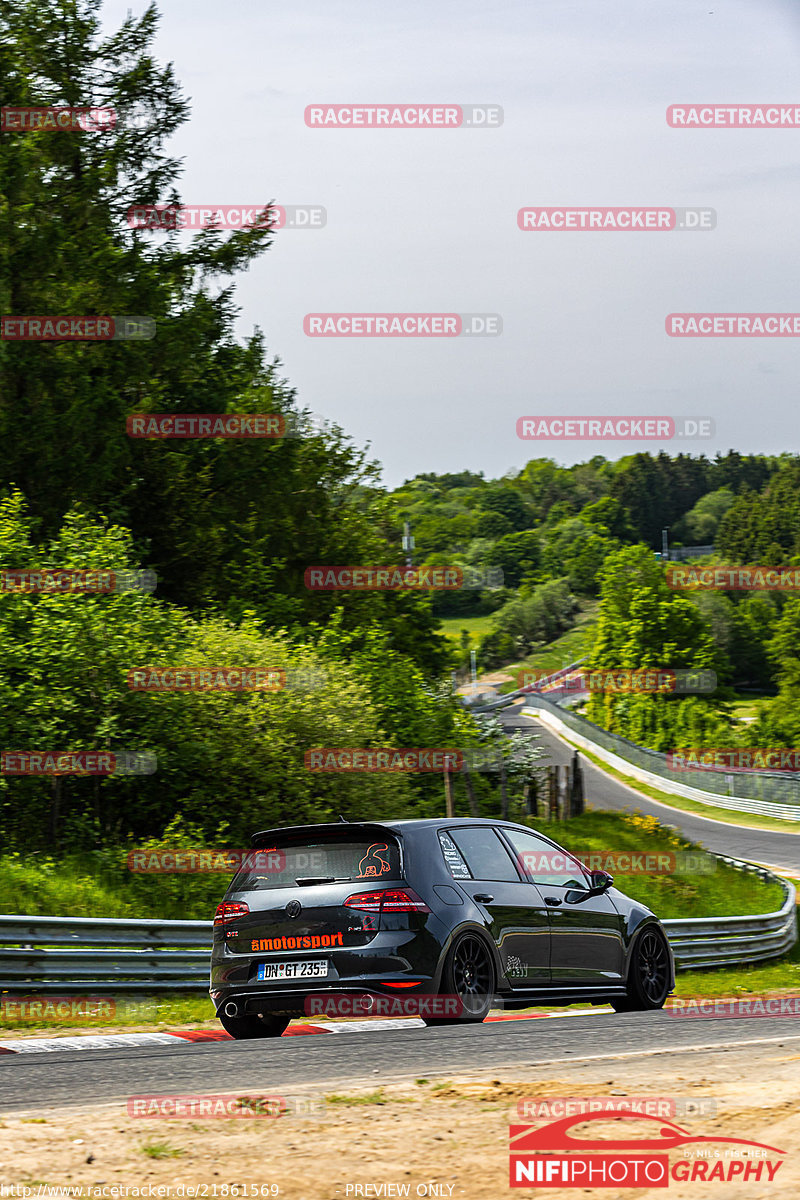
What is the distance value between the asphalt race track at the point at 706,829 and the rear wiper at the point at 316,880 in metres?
26.0

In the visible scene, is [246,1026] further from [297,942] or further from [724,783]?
[724,783]

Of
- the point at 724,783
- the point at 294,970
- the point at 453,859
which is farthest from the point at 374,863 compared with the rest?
the point at 724,783

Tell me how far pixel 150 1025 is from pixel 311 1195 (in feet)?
22.5

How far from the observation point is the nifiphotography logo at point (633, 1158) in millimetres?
4750

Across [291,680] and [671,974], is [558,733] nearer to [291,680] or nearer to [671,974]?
[291,680]

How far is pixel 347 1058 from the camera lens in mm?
7711

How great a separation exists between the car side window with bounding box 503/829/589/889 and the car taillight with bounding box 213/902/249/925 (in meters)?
2.09

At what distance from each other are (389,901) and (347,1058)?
1.24 m

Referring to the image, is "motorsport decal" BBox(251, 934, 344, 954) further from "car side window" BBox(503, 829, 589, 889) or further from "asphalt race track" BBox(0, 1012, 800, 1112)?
"car side window" BBox(503, 829, 589, 889)

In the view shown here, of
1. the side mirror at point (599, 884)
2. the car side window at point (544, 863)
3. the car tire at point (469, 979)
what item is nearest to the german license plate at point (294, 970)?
the car tire at point (469, 979)

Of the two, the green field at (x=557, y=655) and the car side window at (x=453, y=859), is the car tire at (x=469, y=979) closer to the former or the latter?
the car side window at (x=453, y=859)

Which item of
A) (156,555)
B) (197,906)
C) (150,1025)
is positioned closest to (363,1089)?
(150,1025)

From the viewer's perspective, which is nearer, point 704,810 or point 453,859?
point 453,859

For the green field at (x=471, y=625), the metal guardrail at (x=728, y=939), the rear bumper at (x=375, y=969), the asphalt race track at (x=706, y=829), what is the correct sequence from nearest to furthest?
the rear bumper at (x=375, y=969), the metal guardrail at (x=728, y=939), the asphalt race track at (x=706, y=829), the green field at (x=471, y=625)
